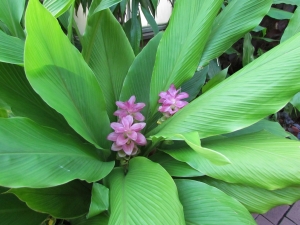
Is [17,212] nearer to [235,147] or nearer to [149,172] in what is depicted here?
[149,172]

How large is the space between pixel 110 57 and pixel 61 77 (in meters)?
0.22

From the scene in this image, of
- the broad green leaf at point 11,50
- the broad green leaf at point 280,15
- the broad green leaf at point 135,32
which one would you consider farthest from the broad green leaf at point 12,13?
the broad green leaf at point 280,15

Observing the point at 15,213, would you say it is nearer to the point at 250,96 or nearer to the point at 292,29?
the point at 250,96

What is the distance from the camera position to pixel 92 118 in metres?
0.49

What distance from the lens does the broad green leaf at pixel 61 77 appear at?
1.12ft

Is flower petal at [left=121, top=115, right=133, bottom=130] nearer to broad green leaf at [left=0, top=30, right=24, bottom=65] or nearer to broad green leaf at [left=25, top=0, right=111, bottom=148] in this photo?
broad green leaf at [left=25, top=0, right=111, bottom=148]

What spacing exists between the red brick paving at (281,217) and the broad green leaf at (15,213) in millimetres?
1023

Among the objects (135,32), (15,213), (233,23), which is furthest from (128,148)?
(135,32)

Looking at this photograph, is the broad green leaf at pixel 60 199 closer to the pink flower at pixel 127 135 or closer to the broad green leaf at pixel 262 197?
the pink flower at pixel 127 135

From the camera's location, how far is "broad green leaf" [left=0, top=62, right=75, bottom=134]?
18.2 inches

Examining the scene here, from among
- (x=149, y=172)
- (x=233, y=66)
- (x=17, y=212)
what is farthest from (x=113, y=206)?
(x=233, y=66)

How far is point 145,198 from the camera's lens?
1.26 ft

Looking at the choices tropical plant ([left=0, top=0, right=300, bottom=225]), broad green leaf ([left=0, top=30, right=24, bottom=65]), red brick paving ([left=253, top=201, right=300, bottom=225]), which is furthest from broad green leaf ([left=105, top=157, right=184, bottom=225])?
red brick paving ([left=253, top=201, right=300, bottom=225])

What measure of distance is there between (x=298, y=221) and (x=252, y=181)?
102 centimetres
